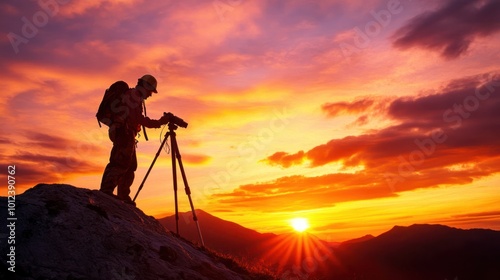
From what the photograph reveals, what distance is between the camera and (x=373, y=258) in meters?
155

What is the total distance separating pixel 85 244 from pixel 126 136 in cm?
414

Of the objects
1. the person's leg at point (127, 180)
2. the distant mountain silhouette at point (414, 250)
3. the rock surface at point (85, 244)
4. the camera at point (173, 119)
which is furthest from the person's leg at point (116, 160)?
the distant mountain silhouette at point (414, 250)

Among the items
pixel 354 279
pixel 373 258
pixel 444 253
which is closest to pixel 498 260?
pixel 444 253

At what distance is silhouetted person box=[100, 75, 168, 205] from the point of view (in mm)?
10602

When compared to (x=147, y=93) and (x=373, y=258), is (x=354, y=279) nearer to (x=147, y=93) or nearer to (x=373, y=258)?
(x=147, y=93)

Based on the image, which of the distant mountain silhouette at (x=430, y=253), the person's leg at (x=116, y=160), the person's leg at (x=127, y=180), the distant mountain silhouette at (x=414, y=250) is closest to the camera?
the person's leg at (x=116, y=160)

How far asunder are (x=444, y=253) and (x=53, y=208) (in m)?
176

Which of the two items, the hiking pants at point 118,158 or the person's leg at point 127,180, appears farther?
the person's leg at point 127,180

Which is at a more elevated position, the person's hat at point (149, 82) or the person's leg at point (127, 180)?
the person's hat at point (149, 82)

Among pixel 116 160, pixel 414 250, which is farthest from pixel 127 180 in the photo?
pixel 414 250

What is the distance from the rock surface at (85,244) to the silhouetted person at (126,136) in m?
1.13

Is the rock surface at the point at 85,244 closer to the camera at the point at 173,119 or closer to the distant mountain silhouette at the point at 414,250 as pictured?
the camera at the point at 173,119

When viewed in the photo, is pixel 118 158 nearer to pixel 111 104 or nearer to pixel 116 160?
pixel 116 160

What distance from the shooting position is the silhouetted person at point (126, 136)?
10.6 m
